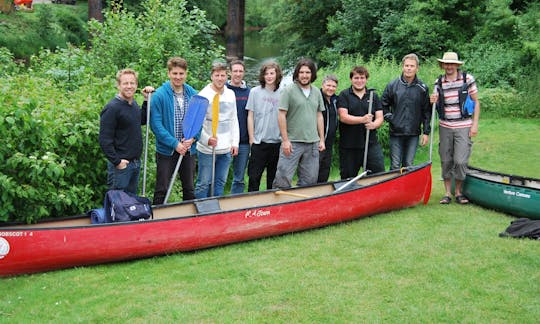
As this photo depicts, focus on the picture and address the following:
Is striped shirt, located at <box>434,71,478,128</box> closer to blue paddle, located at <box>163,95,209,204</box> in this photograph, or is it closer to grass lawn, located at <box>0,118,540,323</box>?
grass lawn, located at <box>0,118,540,323</box>

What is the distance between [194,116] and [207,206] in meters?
0.93

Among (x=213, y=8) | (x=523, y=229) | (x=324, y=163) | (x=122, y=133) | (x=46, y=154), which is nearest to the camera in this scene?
(x=46, y=154)

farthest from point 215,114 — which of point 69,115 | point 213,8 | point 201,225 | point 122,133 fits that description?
point 213,8

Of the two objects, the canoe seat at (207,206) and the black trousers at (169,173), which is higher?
the black trousers at (169,173)

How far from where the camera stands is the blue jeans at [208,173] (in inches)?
272

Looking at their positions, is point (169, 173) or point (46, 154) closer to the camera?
point (46, 154)

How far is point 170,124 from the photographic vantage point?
6.42 meters

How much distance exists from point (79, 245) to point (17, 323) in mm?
1015

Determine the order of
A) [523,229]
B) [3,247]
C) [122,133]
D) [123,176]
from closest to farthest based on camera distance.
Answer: [3,247], [122,133], [123,176], [523,229]

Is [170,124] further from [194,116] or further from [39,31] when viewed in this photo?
[39,31]

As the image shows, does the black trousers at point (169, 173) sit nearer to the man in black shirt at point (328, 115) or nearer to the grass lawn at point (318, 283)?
the grass lawn at point (318, 283)

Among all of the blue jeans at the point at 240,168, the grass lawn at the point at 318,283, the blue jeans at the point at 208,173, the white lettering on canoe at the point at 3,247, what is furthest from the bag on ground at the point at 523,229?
the white lettering on canoe at the point at 3,247

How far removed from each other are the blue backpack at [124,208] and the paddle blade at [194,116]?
949 mm

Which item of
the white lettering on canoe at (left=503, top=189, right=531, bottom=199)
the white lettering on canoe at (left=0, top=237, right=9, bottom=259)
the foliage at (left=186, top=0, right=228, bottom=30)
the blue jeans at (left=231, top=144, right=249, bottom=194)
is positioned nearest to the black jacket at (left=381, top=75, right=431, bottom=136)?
the white lettering on canoe at (left=503, top=189, right=531, bottom=199)
